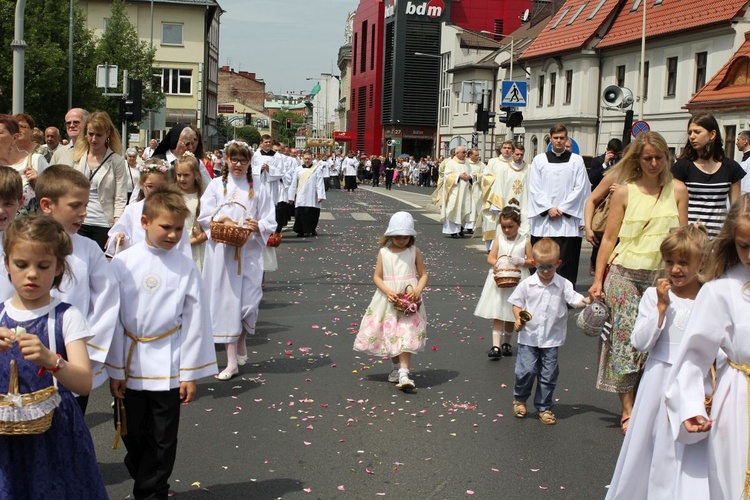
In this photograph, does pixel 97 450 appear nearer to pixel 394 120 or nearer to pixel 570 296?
pixel 570 296

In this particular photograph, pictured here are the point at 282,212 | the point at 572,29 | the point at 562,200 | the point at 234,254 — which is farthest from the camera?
the point at 572,29

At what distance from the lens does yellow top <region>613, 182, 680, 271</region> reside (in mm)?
6828

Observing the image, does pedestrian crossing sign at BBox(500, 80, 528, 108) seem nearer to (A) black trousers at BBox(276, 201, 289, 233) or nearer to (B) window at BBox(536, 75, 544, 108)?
(A) black trousers at BBox(276, 201, 289, 233)

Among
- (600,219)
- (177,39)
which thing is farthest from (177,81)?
(600,219)

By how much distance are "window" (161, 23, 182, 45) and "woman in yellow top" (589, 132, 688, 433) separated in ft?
230

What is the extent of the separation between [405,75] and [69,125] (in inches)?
3225

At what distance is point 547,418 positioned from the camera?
23.2ft

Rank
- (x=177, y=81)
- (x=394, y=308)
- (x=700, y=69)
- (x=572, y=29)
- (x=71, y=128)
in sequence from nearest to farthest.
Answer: (x=394, y=308)
(x=71, y=128)
(x=700, y=69)
(x=572, y=29)
(x=177, y=81)

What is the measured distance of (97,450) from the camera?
244 inches

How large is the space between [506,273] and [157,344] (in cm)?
493

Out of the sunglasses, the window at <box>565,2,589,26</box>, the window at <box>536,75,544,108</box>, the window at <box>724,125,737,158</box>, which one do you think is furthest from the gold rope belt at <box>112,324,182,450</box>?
the window at <box>536,75,544,108</box>

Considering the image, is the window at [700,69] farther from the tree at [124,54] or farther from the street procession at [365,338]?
the street procession at [365,338]

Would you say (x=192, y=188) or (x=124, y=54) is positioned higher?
(x=124, y=54)

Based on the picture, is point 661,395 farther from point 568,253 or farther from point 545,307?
point 568,253
